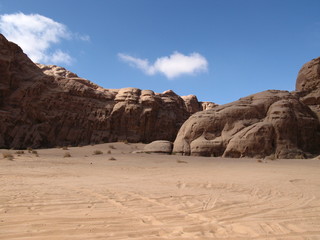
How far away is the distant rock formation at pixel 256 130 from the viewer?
17.2 metres

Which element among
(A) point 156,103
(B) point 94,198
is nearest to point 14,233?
(B) point 94,198

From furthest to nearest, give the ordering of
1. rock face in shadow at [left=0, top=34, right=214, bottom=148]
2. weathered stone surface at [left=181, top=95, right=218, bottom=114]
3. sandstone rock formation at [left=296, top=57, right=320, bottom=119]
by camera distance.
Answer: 1. weathered stone surface at [left=181, top=95, right=218, bottom=114]
2. rock face in shadow at [left=0, top=34, right=214, bottom=148]
3. sandstone rock formation at [left=296, top=57, right=320, bottom=119]

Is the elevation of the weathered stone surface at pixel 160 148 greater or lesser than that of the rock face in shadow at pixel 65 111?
lesser

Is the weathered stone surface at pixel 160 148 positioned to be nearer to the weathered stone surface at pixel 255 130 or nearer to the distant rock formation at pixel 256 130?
the weathered stone surface at pixel 255 130

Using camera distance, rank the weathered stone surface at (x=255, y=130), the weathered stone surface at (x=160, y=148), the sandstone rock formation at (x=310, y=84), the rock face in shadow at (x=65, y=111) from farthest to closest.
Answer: the rock face in shadow at (x=65, y=111), the sandstone rock formation at (x=310, y=84), the weathered stone surface at (x=160, y=148), the weathered stone surface at (x=255, y=130)

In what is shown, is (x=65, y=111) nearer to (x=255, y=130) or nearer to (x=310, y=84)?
(x=255, y=130)

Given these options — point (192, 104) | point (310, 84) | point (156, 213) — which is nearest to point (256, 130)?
point (310, 84)

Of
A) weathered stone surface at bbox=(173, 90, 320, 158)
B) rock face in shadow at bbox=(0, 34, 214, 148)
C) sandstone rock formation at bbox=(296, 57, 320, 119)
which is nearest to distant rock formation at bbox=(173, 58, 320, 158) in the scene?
weathered stone surface at bbox=(173, 90, 320, 158)

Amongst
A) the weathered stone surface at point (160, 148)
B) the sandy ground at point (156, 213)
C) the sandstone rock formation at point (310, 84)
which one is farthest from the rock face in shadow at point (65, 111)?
the sandy ground at point (156, 213)

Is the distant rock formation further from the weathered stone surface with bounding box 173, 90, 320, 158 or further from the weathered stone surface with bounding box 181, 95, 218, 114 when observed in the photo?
the weathered stone surface with bounding box 181, 95, 218, 114

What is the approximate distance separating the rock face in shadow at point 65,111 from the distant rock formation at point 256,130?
48.9 feet

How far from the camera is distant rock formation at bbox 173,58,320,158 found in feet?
56.4

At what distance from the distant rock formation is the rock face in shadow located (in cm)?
1490

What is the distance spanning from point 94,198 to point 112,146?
22722 millimetres
